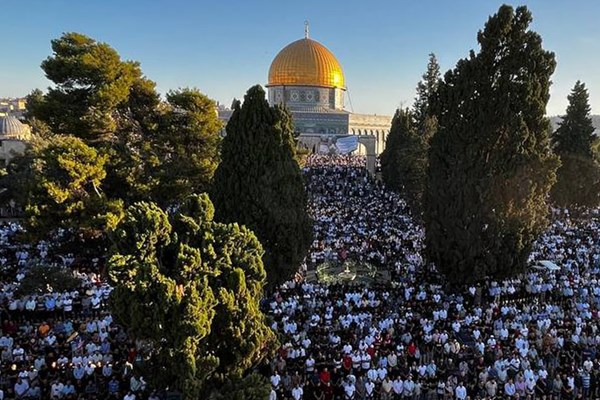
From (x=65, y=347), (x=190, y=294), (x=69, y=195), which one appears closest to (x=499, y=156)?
(x=190, y=294)

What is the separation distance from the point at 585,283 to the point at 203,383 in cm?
1376

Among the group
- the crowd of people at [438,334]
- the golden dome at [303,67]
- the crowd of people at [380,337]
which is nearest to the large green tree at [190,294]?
the crowd of people at [380,337]

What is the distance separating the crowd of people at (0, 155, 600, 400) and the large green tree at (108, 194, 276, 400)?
134 cm

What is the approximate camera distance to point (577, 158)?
3008cm

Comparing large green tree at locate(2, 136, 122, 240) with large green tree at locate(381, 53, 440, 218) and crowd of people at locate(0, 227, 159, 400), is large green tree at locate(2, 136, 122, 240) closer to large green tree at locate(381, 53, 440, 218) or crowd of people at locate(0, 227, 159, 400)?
crowd of people at locate(0, 227, 159, 400)

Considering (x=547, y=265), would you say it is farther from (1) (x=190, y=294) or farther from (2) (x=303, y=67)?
(2) (x=303, y=67)

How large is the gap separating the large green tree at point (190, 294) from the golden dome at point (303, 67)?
61762mm

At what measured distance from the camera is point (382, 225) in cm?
2684

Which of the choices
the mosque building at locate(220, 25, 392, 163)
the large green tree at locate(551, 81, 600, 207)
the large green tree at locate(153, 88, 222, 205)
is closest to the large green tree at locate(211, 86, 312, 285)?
the large green tree at locate(153, 88, 222, 205)

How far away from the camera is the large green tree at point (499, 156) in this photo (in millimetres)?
16969

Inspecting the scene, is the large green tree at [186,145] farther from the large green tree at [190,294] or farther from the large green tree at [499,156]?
the large green tree at [190,294]

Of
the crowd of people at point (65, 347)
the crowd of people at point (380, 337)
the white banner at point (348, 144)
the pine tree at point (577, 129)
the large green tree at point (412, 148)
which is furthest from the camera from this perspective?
the white banner at point (348, 144)

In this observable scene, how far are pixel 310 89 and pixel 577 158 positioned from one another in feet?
147

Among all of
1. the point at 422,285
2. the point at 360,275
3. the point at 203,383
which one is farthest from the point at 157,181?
the point at 203,383
